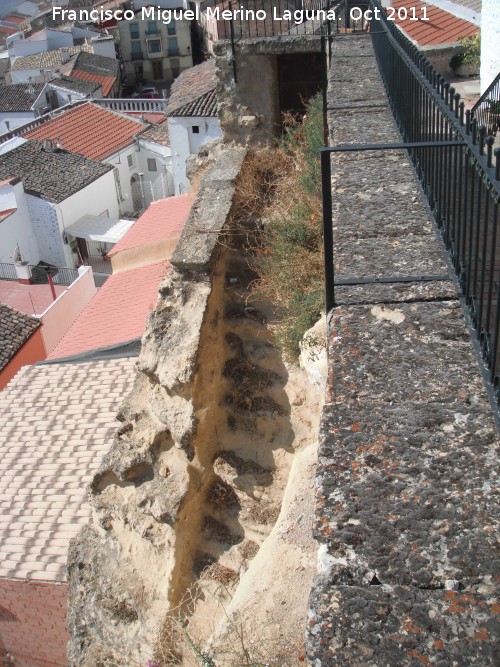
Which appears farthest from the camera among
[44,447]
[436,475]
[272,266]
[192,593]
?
[44,447]

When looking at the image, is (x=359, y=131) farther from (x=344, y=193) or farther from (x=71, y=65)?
(x=71, y=65)

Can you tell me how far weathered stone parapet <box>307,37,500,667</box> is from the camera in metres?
1.63

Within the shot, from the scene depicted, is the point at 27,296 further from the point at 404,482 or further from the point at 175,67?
the point at 175,67

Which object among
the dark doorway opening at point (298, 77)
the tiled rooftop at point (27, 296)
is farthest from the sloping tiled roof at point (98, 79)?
the dark doorway opening at point (298, 77)

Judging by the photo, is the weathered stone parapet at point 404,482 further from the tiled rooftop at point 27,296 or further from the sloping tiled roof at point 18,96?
the sloping tiled roof at point 18,96

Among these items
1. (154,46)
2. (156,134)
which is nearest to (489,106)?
(156,134)

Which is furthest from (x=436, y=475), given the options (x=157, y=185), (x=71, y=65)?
(x=71, y=65)

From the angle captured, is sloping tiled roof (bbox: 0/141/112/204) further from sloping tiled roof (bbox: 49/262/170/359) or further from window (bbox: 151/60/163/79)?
window (bbox: 151/60/163/79)

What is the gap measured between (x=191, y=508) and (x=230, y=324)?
173 cm

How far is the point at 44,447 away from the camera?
360 inches

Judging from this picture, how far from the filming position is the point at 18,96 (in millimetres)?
35000

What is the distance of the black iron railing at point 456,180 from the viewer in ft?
7.62

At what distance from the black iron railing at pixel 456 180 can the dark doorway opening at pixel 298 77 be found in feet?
18.1

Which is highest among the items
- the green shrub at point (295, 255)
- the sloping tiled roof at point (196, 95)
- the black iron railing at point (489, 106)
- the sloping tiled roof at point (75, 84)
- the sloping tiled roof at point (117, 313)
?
→ the black iron railing at point (489, 106)
